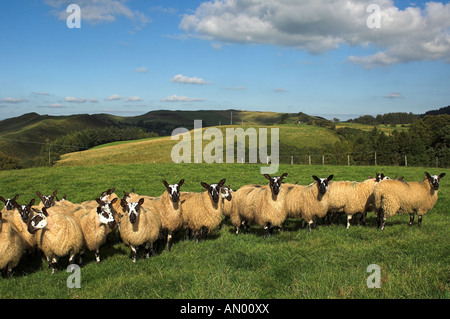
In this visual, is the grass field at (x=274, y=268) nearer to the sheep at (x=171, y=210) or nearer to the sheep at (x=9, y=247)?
the sheep at (x=9, y=247)

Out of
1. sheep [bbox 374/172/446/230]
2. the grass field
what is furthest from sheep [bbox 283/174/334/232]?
sheep [bbox 374/172/446/230]

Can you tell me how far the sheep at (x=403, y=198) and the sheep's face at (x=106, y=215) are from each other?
9.67 meters

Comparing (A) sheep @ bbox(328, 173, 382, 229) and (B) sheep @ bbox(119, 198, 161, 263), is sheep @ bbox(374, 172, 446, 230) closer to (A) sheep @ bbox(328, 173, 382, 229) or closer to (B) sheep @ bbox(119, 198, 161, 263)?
(A) sheep @ bbox(328, 173, 382, 229)

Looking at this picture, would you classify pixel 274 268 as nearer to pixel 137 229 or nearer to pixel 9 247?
pixel 137 229

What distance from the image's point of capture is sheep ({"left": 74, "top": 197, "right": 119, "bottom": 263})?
30.7 feet

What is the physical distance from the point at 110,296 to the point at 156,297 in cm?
95

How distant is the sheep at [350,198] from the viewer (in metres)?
12.7

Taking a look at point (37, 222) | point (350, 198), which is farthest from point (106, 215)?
point (350, 198)

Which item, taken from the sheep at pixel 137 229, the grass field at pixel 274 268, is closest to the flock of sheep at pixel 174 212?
the sheep at pixel 137 229

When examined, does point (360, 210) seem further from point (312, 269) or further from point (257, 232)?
point (312, 269)

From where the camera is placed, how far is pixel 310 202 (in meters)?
12.2

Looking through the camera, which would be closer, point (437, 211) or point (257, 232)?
point (257, 232)

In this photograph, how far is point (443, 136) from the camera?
62.1 meters
